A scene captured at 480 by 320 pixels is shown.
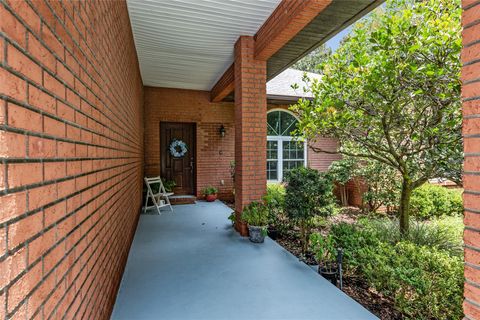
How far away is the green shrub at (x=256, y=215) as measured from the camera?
3.96 meters

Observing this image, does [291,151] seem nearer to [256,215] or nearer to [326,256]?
[256,215]

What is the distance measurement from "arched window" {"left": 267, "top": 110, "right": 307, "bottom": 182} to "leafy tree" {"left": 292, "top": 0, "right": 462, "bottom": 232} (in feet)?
16.8

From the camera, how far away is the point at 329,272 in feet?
9.37

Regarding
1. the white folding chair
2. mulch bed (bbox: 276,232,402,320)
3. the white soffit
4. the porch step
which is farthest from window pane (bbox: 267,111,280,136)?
mulch bed (bbox: 276,232,402,320)

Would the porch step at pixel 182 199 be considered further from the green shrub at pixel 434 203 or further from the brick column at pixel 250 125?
the green shrub at pixel 434 203

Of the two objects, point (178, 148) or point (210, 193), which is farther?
point (178, 148)

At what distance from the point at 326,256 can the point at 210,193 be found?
4913mm

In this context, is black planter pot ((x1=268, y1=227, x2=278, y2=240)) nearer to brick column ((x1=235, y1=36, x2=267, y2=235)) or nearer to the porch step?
brick column ((x1=235, y1=36, x2=267, y2=235))

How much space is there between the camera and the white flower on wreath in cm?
766

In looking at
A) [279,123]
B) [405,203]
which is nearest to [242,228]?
[405,203]

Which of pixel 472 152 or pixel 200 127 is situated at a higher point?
pixel 200 127

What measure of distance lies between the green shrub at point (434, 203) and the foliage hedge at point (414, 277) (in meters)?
4.52

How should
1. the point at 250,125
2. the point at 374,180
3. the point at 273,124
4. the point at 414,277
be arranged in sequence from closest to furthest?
1. the point at 414,277
2. the point at 250,125
3. the point at 374,180
4. the point at 273,124

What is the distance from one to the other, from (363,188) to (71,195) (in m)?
7.52
